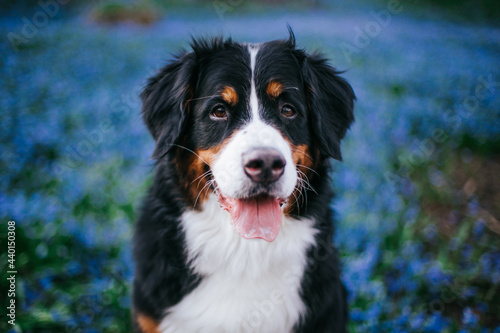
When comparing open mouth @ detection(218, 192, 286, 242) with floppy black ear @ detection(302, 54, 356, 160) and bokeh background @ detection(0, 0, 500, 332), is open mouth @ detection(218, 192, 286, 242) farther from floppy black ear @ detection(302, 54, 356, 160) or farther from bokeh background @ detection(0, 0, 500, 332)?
bokeh background @ detection(0, 0, 500, 332)

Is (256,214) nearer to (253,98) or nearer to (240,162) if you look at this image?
(240,162)

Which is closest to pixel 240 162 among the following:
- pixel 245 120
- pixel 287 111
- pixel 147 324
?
pixel 245 120

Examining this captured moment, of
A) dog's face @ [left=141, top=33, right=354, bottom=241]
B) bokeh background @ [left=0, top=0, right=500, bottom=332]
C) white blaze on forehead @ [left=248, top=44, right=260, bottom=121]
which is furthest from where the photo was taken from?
bokeh background @ [left=0, top=0, right=500, bottom=332]

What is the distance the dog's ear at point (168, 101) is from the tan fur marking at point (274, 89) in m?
0.53

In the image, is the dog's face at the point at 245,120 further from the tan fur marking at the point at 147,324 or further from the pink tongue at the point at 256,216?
the tan fur marking at the point at 147,324

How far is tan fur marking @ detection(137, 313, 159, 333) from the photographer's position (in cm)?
221

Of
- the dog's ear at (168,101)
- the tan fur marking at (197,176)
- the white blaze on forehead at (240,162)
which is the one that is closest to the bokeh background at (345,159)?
the dog's ear at (168,101)

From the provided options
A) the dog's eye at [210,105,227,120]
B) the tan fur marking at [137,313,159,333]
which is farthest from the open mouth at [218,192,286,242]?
the tan fur marking at [137,313,159,333]

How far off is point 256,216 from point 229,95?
30.3 inches

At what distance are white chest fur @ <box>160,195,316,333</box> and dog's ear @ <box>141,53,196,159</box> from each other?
1.60ft

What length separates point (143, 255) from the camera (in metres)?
2.34

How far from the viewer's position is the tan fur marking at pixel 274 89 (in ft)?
7.26

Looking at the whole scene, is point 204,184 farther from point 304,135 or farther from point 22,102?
point 22,102

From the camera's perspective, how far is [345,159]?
16.8ft
